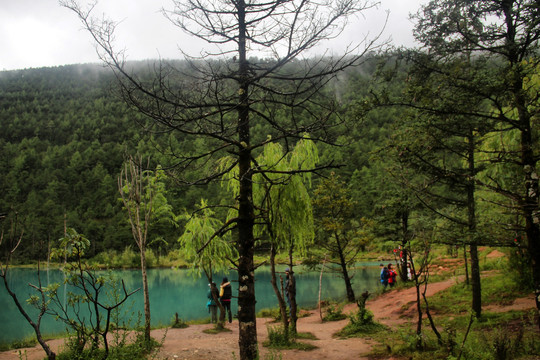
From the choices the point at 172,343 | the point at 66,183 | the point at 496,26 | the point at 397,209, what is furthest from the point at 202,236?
the point at 66,183

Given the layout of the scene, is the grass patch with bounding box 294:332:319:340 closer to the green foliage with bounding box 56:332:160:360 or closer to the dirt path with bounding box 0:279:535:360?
the dirt path with bounding box 0:279:535:360

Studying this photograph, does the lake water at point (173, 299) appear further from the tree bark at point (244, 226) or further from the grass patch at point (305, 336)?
the tree bark at point (244, 226)

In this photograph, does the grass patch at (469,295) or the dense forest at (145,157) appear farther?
the grass patch at (469,295)

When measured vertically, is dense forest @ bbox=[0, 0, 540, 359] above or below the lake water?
above

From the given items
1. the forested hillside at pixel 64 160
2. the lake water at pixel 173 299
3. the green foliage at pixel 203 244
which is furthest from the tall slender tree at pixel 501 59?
the forested hillside at pixel 64 160

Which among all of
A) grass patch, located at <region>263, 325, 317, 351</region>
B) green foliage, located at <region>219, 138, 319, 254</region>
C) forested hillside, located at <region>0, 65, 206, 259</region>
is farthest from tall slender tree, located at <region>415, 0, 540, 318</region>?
forested hillside, located at <region>0, 65, 206, 259</region>

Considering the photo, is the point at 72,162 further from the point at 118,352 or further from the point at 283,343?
the point at 118,352

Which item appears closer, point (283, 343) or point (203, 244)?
point (283, 343)

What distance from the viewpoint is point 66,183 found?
259 ft

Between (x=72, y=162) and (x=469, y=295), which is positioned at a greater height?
(x=72, y=162)

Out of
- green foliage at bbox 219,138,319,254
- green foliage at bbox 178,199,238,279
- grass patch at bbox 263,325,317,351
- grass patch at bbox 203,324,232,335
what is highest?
green foliage at bbox 219,138,319,254

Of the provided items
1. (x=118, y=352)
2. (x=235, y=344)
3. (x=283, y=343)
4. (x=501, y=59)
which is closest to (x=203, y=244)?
(x=235, y=344)

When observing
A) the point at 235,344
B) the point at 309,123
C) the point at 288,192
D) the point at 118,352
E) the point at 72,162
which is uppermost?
the point at 72,162

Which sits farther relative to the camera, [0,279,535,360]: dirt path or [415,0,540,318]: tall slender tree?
[0,279,535,360]: dirt path
